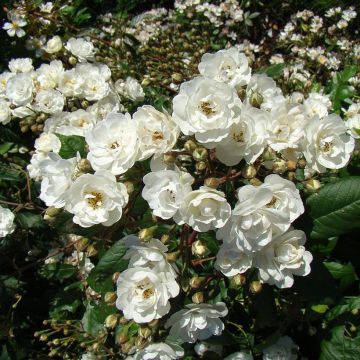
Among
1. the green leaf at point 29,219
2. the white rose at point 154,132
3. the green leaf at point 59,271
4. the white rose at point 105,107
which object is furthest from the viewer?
the green leaf at point 59,271

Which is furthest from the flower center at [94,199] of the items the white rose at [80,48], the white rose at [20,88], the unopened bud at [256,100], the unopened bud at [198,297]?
the white rose at [80,48]

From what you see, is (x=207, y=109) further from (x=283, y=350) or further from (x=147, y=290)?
(x=283, y=350)

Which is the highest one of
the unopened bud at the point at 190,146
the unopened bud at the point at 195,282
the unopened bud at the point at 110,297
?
the unopened bud at the point at 190,146

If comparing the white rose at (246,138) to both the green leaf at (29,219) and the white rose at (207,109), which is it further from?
the green leaf at (29,219)

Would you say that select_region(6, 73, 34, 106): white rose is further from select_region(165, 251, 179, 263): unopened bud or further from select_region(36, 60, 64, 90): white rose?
select_region(165, 251, 179, 263): unopened bud

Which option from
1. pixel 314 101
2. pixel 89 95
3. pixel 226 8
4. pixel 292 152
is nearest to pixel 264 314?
pixel 292 152

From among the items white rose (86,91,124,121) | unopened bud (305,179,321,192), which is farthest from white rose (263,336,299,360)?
white rose (86,91,124,121)

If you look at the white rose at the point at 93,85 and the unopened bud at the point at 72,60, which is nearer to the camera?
the white rose at the point at 93,85

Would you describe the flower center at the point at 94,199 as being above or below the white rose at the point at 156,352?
above

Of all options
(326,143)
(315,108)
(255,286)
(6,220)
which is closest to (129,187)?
(255,286)
